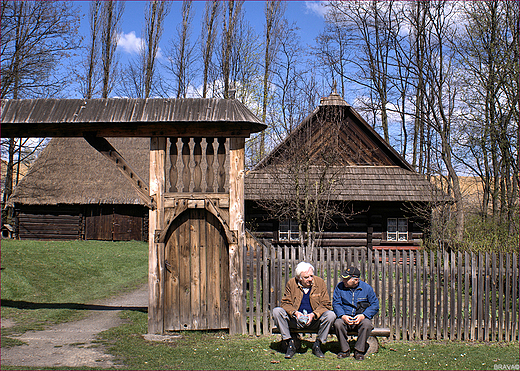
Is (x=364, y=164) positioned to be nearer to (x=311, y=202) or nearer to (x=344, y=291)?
(x=311, y=202)

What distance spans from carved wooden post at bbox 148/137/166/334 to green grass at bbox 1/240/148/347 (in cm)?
204

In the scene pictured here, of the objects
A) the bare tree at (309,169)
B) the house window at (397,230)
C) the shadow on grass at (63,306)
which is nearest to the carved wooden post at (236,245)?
the shadow on grass at (63,306)

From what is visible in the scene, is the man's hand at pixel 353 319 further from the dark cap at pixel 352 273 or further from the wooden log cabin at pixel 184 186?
the wooden log cabin at pixel 184 186

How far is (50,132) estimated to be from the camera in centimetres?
764

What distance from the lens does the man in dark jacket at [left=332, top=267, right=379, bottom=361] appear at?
6.11 meters

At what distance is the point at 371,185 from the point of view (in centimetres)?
1730

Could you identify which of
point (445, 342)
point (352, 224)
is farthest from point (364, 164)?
point (445, 342)

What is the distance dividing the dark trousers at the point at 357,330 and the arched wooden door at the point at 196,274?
2092 millimetres

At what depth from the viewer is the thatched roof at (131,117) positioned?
23.9 ft

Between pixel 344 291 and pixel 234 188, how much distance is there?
2.42 m

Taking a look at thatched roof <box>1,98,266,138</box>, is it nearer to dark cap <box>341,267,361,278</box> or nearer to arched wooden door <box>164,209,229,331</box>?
arched wooden door <box>164,209,229,331</box>

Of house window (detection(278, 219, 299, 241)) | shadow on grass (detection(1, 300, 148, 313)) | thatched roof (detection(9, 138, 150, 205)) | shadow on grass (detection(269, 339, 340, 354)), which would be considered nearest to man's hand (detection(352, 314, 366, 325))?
shadow on grass (detection(269, 339, 340, 354))

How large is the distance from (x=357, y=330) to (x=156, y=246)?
3.39m

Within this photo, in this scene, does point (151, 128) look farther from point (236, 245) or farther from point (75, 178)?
point (75, 178)
